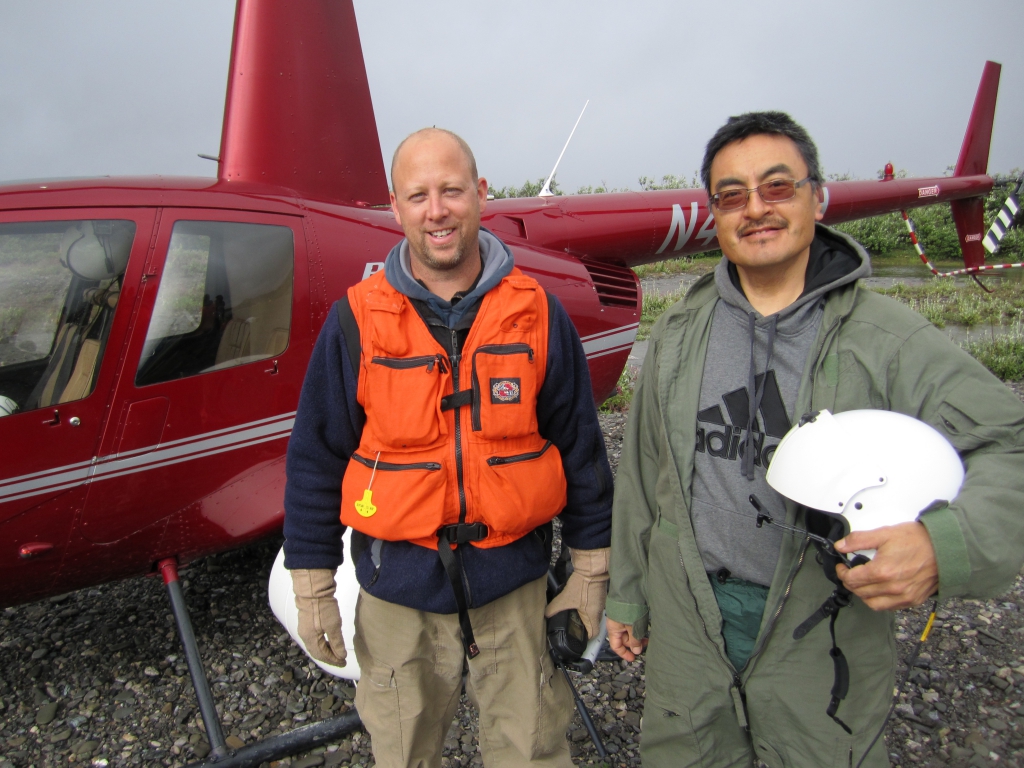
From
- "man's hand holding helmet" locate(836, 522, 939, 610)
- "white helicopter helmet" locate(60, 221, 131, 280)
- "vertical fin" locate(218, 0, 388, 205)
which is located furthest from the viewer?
"vertical fin" locate(218, 0, 388, 205)

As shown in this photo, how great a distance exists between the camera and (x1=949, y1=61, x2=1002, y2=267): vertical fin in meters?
9.12

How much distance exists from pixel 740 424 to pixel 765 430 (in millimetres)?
56

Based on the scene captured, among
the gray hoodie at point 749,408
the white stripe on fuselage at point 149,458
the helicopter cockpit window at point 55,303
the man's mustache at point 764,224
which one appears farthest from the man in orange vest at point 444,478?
the helicopter cockpit window at point 55,303

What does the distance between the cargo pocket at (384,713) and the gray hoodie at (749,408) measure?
908mm

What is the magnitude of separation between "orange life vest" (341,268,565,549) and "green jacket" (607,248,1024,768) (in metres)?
0.30

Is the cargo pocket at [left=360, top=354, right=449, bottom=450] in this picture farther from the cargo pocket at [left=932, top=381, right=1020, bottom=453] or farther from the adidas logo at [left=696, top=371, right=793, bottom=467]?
the cargo pocket at [left=932, top=381, right=1020, bottom=453]

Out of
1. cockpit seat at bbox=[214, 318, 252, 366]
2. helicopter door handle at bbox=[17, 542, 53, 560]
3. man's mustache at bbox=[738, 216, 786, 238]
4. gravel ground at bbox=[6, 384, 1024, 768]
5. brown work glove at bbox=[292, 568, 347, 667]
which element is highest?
man's mustache at bbox=[738, 216, 786, 238]

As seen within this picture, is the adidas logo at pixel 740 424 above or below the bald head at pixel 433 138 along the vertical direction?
below

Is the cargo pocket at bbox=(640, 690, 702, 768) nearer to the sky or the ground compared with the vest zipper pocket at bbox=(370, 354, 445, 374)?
nearer to the ground

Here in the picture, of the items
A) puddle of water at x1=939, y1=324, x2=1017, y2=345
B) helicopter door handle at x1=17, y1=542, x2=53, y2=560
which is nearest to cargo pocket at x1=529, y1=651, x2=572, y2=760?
helicopter door handle at x1=17, y1=542, x2=53, y2=560

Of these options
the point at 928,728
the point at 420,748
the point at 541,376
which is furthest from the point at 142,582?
the point at 928,728

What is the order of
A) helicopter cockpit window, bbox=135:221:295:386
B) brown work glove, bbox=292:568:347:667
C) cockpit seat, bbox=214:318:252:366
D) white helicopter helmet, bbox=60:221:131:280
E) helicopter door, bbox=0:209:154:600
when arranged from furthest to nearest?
cockpit seat, bbox=214:318:252:366
helicopter cockpit window, bbox=135:221:295:386
white helicopter helmet, bbox=60:221:131:280
helicopter door, bbox=0:209:154:600
brown work glove, bbox=292:568:347:667

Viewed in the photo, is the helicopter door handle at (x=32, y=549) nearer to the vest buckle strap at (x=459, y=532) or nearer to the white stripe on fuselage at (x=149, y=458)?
the white stripe on fuselage at (x=149, y=458)

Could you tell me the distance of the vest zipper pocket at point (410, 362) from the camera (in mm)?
1618
